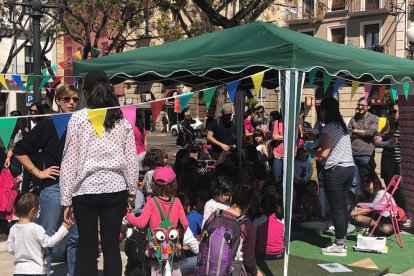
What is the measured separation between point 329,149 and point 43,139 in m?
3.19

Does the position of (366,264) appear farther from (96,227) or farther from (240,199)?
(96,227)

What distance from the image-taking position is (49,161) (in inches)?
183

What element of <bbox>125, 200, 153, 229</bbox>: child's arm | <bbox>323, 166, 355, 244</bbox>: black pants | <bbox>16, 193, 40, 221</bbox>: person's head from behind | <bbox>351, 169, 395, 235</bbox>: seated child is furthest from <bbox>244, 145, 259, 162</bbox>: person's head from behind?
<bbox>16, 193, 40, 221</bbox>: person's head from behind

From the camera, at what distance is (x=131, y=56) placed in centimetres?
746

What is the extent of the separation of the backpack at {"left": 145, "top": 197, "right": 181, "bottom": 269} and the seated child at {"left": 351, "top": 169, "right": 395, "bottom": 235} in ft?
12.1

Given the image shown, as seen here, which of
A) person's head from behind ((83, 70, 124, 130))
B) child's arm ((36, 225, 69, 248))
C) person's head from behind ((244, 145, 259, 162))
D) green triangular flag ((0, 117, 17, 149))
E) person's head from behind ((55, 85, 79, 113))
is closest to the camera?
person's head from behind ((83, 70, 124, 130))

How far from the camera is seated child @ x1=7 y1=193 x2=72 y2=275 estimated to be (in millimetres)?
4461

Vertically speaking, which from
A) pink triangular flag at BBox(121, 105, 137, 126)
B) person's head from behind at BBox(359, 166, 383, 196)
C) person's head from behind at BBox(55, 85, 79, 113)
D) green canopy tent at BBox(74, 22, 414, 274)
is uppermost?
green canopy tent at BBox(74, 22, 414, 274)

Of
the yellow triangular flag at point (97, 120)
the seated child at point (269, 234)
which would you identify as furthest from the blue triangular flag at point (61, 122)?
the seated child at point (269, 234)

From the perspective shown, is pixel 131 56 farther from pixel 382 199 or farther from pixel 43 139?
pixel 382 199

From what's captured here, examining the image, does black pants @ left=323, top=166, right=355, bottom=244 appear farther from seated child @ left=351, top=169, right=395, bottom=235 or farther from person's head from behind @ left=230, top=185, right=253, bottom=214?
person's head from behind @ left=230, top=185, right=253, bottom=214

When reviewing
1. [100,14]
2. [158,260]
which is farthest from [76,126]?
[100,14]

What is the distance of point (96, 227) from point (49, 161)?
0.91 meters

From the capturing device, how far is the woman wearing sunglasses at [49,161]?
179 inches
